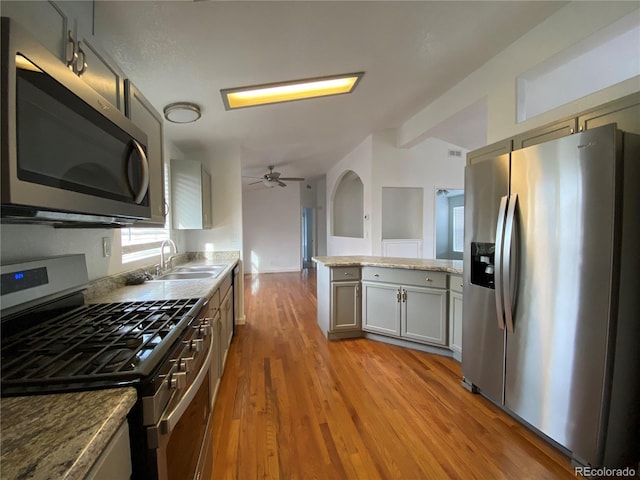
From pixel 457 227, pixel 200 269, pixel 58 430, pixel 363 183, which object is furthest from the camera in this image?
pixel 457 227

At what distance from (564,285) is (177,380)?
1.92 metres

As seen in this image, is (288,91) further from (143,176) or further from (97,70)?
(143,176)

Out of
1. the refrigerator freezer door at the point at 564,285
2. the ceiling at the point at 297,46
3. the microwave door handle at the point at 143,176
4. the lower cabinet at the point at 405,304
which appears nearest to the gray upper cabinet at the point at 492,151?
the refrigerator freezer door at the point at 564,285

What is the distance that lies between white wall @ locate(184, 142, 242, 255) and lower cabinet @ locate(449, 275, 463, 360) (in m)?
2.79

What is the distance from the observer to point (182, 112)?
256 centimetres

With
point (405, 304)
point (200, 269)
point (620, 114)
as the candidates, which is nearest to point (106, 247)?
point (200, 269)

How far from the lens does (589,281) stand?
141cm

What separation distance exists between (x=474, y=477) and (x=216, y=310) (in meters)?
1.83

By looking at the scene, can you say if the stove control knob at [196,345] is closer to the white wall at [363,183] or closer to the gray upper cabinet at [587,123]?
the gray upper cabinet at [587,123]

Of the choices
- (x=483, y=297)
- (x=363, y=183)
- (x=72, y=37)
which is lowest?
(x=483, y=297)

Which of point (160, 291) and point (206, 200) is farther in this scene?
point (206, 200)

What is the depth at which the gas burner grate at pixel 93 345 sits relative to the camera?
0.73 metres

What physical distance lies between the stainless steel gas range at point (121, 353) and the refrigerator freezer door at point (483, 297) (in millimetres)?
1869

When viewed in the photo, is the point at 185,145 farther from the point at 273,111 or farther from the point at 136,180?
the point at 136,180
